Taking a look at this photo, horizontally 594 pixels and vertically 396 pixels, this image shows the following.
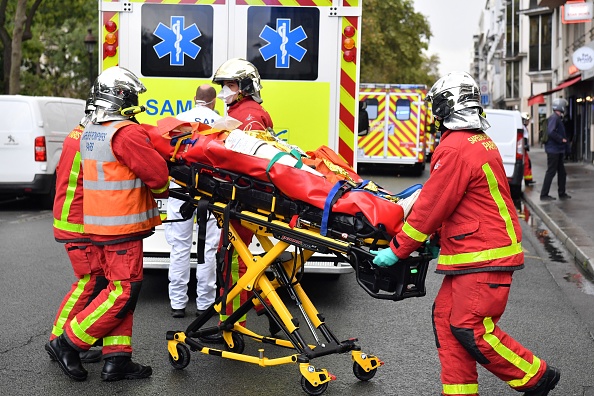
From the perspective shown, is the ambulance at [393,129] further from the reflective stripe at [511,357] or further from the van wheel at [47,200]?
the reflective stripe at [511,357]

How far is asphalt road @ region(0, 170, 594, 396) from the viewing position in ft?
18.7

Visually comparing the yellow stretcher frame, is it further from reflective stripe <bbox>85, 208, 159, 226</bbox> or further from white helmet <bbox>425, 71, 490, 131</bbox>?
white helmet <bbox>425, 71, 490, 131</bbox>

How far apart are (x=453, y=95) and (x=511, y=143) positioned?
14456 mm

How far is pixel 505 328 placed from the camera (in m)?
7.44

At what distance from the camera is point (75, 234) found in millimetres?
6000

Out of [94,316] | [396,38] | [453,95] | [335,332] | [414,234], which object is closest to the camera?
[414,234]

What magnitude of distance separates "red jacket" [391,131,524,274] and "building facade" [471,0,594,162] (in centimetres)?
1391

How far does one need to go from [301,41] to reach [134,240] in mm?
2926

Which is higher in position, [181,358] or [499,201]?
[499,201]

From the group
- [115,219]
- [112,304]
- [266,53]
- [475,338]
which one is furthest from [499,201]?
[266,53]

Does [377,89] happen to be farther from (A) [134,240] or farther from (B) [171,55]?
(A) [134,240]

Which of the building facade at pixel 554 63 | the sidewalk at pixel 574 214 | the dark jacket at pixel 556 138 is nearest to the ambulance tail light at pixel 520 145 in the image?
the sidewalk at pixel 574 214

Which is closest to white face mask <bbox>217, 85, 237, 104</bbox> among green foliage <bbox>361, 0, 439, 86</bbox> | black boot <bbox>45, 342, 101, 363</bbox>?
black boot <bbox>45, 342, 101, 363</bbox>

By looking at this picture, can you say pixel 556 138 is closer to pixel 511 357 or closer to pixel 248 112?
pixel 248 112
